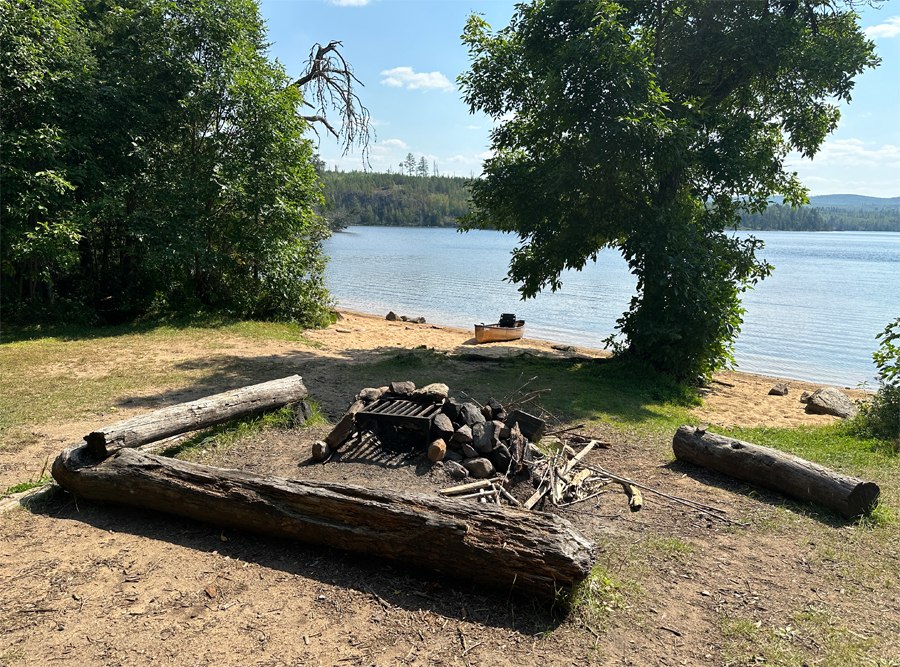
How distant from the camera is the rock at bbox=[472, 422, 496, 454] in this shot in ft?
19.4

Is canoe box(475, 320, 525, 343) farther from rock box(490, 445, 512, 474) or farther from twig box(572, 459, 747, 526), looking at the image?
rock box(490, 445, 512, 474)

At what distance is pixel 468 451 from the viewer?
5938 millimetres

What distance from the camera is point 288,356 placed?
12445 mm

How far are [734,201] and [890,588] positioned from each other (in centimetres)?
1076

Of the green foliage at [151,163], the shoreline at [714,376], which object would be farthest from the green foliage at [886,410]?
the green foliage at [151,163]

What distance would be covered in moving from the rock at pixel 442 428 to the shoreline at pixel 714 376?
6.08 m

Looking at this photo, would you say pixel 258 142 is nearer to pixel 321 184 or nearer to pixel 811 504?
pixel 321 184

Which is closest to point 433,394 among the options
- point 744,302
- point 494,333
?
point 494,333

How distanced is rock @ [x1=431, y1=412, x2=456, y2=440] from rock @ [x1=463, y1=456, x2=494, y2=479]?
43 cm

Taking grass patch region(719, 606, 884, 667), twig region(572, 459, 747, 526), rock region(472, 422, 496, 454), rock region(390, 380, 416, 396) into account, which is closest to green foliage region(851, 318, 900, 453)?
twig region(572, 459, 747, 526)

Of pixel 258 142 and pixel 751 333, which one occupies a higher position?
pixel 258 142

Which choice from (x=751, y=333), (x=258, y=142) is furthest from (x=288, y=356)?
(x=751, y=333)

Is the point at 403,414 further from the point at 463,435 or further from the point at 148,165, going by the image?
the point at 148,165

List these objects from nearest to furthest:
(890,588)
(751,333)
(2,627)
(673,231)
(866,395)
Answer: (2,627)
(890,588)
(673,231)
(866,395)
(751,333)
